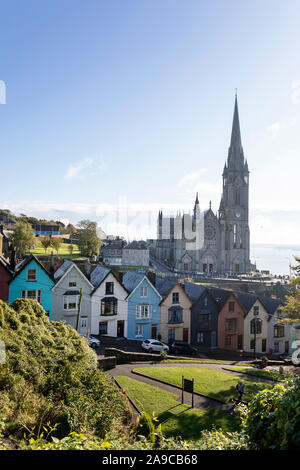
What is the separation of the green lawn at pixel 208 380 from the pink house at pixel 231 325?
59.6 ft

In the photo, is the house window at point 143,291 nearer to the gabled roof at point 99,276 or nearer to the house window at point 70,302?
the gabled roof at point 99,276

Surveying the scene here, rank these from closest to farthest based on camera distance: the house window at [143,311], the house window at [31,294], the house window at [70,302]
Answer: the house window at [31,294], the house window at [70,302], the house window at [143,311]

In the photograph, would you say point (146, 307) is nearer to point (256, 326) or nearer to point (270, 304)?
point (256, 326)

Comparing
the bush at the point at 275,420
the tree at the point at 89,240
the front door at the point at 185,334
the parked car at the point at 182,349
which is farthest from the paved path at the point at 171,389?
the tree at the point at 89,240

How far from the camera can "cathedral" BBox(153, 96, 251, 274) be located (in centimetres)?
11325

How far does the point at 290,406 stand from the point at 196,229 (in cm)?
11209

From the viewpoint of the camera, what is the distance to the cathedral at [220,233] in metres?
113

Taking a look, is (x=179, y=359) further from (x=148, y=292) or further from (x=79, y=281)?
(x=79, y=281)

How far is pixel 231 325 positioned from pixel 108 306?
55.7ft

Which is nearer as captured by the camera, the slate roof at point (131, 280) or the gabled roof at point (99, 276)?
the gabled roof at point (99, 276)

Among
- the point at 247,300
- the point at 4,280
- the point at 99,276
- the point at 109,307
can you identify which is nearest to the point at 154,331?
the point at 109,307

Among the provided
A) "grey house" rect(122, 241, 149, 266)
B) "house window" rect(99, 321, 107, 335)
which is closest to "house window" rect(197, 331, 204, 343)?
"house window" rect(99, 321, 107, 335)

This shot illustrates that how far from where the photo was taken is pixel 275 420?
561 centimetres

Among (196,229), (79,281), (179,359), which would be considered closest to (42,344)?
(179,359)
